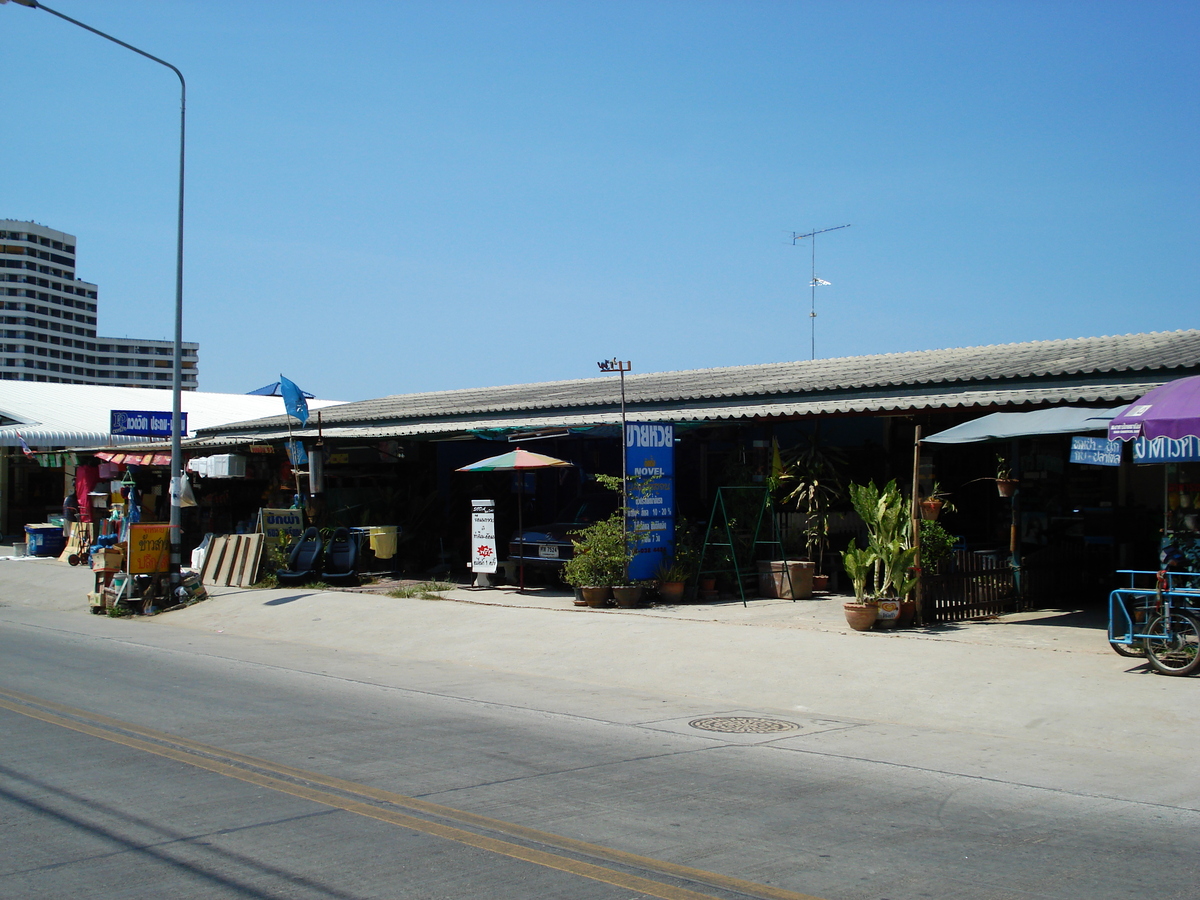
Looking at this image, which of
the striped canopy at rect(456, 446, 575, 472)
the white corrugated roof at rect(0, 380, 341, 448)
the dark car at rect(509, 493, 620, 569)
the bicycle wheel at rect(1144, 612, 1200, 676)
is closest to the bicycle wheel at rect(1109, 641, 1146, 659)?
the bicycle wheel at rect(1144, 612, 1200, 676)

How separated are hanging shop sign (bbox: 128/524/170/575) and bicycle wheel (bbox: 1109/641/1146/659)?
14826mm

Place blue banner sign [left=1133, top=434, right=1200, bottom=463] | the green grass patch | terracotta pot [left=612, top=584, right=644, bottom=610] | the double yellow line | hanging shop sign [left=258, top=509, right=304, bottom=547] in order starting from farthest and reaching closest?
hanging shop sign [left=258, top=509, right=304, bottom=547], the green grass patch, terracotta pot [left=612, top=584, right=644, bottom=610], blue banner sign [left=1133, top=434, right=1200, bottom=463], the double yellow line

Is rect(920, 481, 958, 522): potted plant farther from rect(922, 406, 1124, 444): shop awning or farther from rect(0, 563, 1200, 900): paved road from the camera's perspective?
rect(0, 563, 1200, 900): paved road

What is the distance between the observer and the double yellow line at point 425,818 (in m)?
4.96

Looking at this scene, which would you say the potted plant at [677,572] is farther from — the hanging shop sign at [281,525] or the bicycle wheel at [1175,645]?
the hanging shop sign at [281,525]

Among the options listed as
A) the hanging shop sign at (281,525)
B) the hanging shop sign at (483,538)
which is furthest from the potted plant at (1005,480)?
the hanging shop sign at (281,525)

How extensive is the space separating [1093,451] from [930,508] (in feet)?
7.28

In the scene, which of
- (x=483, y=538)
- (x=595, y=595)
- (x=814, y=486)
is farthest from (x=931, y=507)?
(x=483, y=538)

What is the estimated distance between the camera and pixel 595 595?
16.0m

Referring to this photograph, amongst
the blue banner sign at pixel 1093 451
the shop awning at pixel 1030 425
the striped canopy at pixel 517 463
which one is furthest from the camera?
the striped canopy at pixel 517 463

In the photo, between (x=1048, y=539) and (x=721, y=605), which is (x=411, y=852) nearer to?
(x=721, y=605)

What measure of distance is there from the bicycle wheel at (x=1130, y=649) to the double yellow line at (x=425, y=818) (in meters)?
7.58

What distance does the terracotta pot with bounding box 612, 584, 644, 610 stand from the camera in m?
15.8

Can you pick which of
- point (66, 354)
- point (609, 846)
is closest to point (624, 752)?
point (609, 846)
